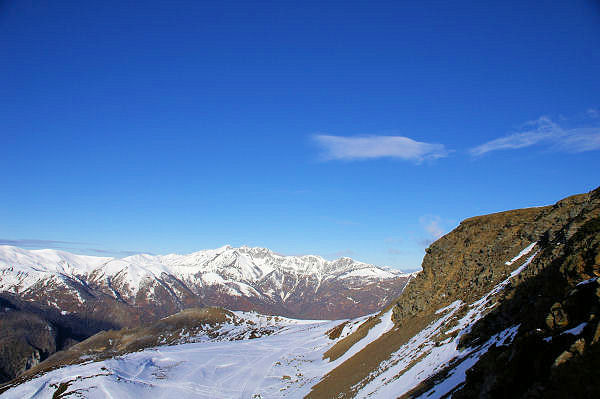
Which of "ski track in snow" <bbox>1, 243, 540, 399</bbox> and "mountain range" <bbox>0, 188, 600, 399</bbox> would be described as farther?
"ski track in snow" <bbox>1, 243, 540, 399</bbox>

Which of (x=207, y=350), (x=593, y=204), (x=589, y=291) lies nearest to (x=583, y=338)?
(x=589, y=291)

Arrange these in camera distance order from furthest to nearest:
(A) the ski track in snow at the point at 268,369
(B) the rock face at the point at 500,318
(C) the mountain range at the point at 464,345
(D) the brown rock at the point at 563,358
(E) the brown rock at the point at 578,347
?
(A) the ski track in snow at the point at 268,369
(C) the mountain range at the point at 464,345
(B) the rock face at the point at 500,318
(D) the brown rock at the point at 563,358
(E) the brown rock at the point at 578,347

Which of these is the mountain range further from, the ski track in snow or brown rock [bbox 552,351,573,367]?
the ski track in snow

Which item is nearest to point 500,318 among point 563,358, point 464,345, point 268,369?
point 464,345

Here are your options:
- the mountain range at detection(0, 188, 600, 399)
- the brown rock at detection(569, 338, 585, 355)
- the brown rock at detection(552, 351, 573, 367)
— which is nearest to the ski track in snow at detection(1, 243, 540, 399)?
the mountain range at detection(0, 188, 600, 399)

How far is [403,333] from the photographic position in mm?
46406

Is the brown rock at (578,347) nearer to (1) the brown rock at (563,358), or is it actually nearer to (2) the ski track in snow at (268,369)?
(1) the brown rock at (563,358)

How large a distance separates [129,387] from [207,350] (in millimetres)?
39315

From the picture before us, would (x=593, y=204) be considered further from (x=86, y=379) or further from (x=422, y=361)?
(x=86, y=379)

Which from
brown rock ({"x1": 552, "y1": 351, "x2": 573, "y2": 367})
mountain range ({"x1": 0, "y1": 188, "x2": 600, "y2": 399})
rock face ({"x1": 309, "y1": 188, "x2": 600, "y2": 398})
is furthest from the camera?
mountain range ({"x1": 0, "y1": 188, "x2": 600, "y2": 399})

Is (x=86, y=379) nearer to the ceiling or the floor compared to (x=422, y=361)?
nearer to the floor

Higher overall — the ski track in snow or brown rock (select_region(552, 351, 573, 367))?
brown rock (select_region(552, 351, 573, 367))

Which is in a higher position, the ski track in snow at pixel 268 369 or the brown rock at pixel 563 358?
the brown rock at pixel 563 358

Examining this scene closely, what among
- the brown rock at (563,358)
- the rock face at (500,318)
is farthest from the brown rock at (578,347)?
the brown rock at (563,358)
